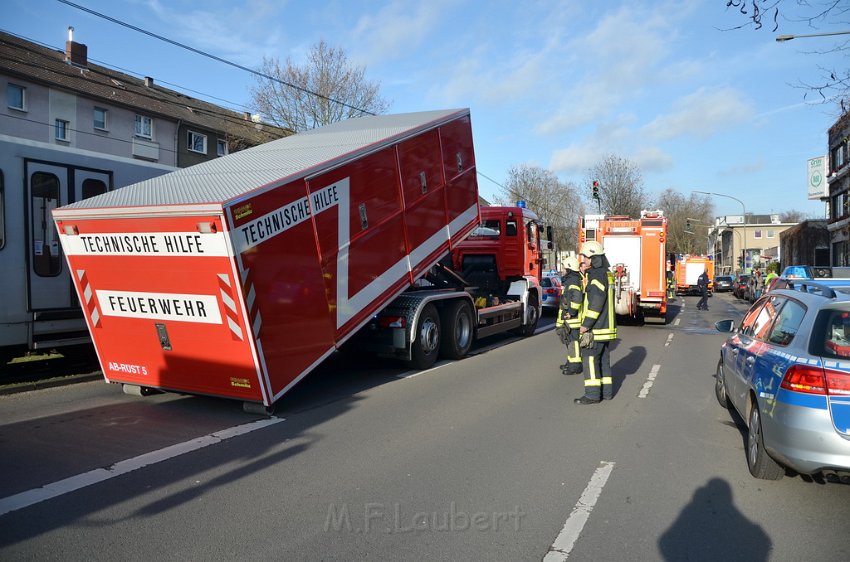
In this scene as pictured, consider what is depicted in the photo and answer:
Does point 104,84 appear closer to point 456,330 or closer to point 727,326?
point 456,330

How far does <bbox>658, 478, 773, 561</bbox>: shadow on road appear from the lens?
365cm

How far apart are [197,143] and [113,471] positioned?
33.5 metres

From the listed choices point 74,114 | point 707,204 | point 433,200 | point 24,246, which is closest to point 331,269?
point 433,200

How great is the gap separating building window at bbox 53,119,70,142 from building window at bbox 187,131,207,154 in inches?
279

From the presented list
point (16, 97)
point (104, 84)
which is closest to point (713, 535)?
point (16, 97)

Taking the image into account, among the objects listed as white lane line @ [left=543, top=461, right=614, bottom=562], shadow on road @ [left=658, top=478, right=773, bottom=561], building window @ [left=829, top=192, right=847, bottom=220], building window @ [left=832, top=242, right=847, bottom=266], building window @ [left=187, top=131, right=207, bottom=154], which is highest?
building window @ [left=187, top=131, right=207, bottom=154]

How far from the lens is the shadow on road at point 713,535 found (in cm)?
365

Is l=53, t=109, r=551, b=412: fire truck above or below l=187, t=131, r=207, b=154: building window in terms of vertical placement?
below

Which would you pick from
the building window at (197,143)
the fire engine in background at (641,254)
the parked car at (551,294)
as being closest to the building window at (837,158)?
the parked car at (551,294)

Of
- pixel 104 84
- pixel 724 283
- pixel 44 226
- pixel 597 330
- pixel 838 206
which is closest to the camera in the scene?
pixel 597 330

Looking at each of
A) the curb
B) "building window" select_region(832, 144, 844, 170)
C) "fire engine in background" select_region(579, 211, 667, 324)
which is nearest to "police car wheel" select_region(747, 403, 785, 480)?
the curb

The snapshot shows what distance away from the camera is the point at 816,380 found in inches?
162

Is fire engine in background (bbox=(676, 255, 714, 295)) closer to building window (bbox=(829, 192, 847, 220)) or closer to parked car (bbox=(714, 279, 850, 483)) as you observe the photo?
building window (bbox=(829, 192, 847, 220))

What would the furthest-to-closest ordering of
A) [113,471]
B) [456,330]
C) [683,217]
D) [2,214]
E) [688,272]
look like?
[683,217], [688,272], [456,330], [2,214], [113,471]
